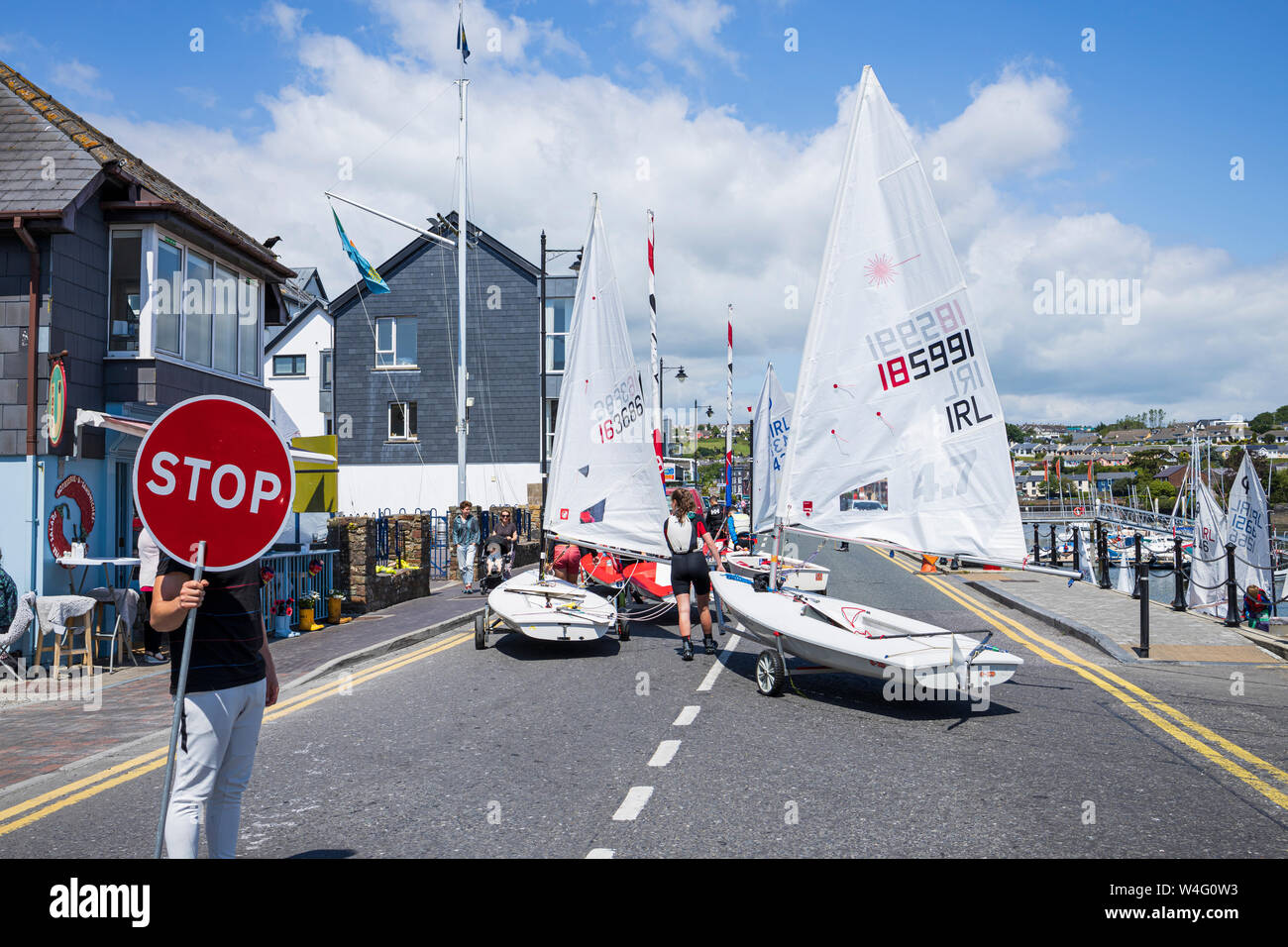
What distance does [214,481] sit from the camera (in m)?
3.73

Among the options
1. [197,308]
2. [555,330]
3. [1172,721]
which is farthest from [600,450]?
[555,330]

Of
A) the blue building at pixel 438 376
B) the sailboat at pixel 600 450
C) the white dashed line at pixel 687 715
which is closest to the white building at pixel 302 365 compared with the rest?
the blue building at pixel 438 376

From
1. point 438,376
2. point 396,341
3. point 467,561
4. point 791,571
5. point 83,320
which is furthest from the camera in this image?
point 396,341

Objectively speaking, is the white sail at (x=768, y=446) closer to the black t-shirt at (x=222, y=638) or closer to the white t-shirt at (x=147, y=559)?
the white t-shirt at (x=147, y=559)

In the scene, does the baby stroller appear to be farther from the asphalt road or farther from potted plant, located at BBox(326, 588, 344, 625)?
the asphalt road

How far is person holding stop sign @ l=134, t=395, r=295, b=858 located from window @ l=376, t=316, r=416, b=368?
33481mm

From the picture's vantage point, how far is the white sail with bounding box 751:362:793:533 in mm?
21203

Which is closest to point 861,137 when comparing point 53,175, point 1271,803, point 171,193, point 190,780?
point 1271,803

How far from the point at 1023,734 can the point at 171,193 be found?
48.6 feet

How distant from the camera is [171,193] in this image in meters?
14.7

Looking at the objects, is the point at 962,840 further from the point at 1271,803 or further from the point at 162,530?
the point at 162,530

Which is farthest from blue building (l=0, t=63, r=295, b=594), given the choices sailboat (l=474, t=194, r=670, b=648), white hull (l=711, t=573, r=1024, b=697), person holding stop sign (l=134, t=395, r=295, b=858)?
person holding stop sign (l=134, t=395, r=295, b=858)

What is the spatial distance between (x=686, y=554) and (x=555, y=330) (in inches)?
1071

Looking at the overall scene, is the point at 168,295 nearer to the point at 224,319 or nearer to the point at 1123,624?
the point at 224,319
